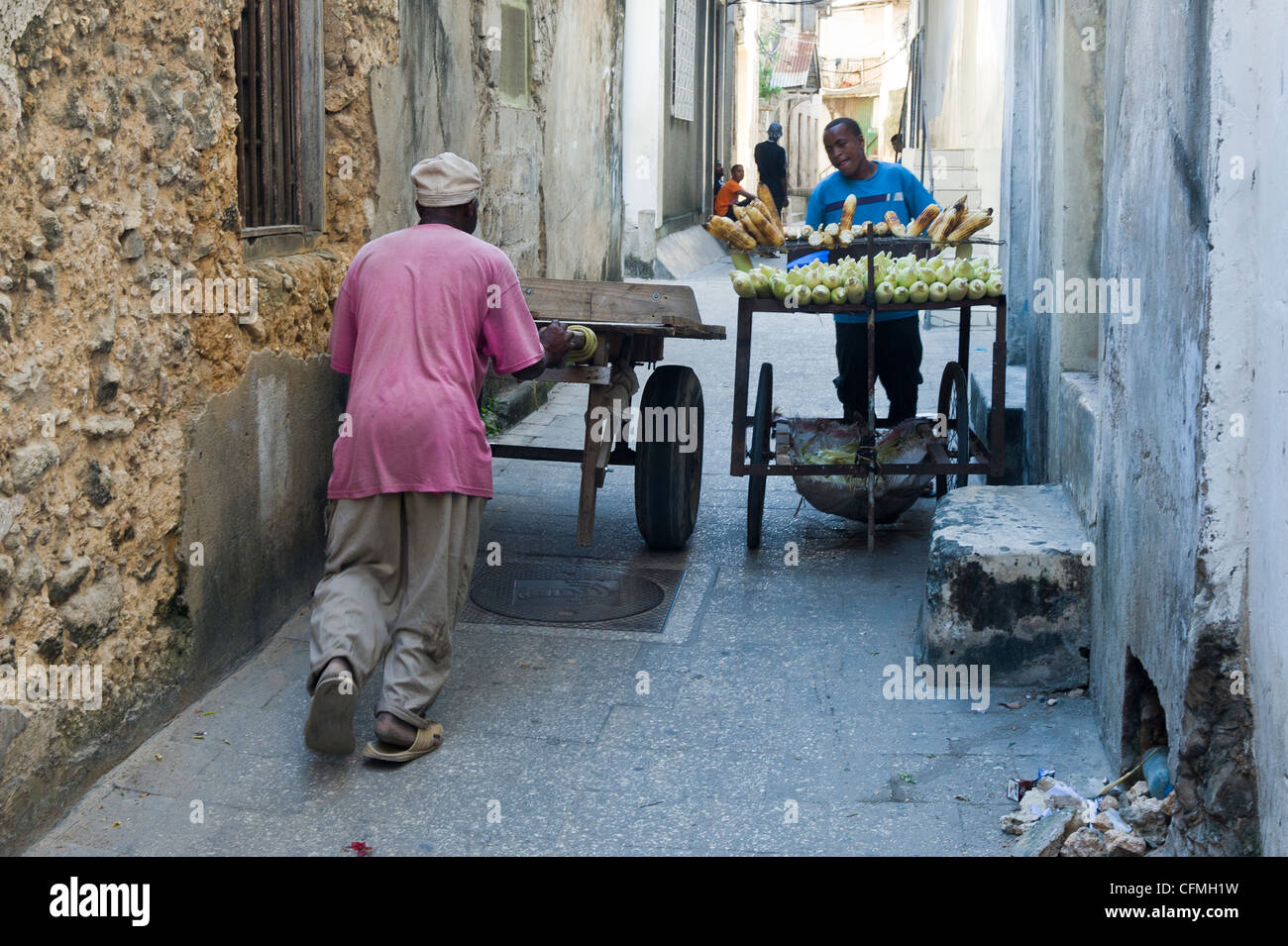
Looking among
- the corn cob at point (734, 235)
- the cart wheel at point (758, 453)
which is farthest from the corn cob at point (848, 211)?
the cart wheel at point (758, 453)

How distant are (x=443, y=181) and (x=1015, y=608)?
2.28m

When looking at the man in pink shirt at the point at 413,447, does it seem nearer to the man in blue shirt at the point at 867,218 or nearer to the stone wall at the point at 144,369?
the stone wall at the point at 144,369

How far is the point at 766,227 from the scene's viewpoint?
19.8 ft

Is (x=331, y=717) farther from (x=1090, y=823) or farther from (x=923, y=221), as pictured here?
(x=923, y=221)

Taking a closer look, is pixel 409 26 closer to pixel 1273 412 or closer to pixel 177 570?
pixel 177 570

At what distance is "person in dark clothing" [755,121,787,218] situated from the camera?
20.8 meters

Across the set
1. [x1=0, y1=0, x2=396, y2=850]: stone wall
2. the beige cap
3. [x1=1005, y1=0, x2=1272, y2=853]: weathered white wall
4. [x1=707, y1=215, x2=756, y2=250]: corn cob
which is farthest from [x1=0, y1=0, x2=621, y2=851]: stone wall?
[x1=1005, y1=0, x2=1272, y2=853]: weathered white wall

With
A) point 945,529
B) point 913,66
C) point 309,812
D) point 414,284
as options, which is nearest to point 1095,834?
point 945,529

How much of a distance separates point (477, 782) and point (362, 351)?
51.2 inches

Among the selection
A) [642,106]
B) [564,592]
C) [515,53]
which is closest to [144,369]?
[564,592]

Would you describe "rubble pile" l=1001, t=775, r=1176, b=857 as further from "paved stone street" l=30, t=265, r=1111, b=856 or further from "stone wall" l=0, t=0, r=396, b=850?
"stone wall" l=0, t=0, r=396, b=850

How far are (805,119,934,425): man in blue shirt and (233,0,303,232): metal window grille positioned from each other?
2.36m

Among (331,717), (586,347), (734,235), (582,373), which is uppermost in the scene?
(734,235)

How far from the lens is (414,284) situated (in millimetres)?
4059
